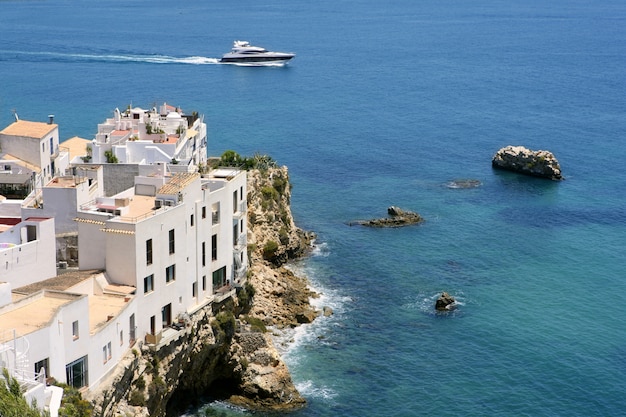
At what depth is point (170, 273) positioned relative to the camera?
52.3 metres

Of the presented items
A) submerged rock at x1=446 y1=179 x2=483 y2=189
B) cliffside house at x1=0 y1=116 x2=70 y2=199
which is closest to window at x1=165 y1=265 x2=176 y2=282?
cliffside house at x1=0 y1=116 x2=70 y2=199

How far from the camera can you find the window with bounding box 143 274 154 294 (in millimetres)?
50000

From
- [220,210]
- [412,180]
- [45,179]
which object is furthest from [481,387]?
[412,180]

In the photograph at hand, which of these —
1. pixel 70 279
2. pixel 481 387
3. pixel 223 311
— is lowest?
pixel 481 387

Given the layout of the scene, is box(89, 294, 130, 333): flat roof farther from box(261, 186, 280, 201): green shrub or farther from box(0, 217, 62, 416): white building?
box(261, 186, 280, 201): green shrub

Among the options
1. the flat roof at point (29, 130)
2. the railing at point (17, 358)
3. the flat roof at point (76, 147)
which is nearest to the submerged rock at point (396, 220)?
the flat roof at point (76, 147)

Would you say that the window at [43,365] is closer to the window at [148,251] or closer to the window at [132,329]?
the window at [132,329]

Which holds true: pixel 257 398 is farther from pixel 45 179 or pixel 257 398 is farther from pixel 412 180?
pixel 412 180

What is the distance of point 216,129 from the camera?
5285 inches

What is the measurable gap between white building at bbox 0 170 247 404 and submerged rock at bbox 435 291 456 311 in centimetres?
2025

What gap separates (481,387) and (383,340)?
30.8 ft

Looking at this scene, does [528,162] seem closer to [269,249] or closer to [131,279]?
[269,249]

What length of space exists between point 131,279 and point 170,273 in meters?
3.52

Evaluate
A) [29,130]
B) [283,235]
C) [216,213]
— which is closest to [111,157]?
[29,130]
